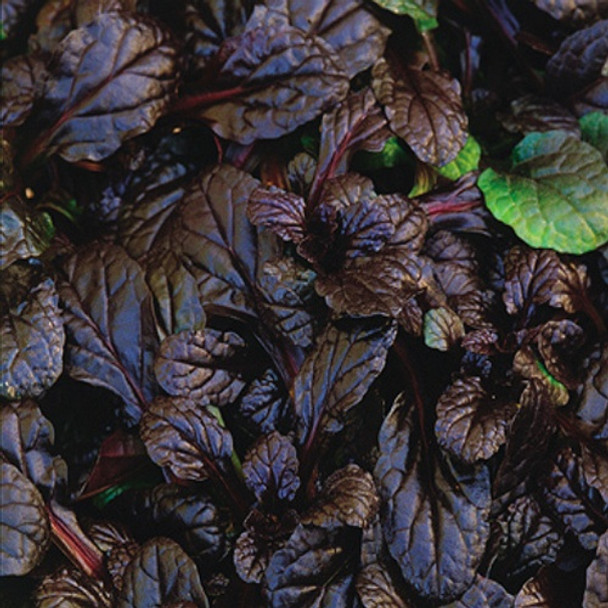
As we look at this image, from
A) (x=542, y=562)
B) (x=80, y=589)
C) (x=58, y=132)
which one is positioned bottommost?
(x=542, y=562)

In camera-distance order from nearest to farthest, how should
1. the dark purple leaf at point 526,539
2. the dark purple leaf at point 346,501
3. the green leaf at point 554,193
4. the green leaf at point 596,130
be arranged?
1. the dark purple leaf at point 346,501
2. the dark purple leaf at point 526,539
3. the green leaf at point 554,193
4. the green leaf at point 596,130

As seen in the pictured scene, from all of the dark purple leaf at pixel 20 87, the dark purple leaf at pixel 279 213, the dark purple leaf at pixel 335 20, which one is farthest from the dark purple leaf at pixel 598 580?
the dark purple leaf at pixel 20 87

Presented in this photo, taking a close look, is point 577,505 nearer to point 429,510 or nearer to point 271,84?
point 429,510

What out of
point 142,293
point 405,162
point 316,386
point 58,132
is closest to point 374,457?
point 316,386

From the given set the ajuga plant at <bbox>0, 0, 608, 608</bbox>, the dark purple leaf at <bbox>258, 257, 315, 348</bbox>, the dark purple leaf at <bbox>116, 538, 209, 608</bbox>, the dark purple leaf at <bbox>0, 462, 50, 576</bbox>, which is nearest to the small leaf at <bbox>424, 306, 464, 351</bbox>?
the ajuga plant at <bbox>0, 0, 608, 608</bbox>

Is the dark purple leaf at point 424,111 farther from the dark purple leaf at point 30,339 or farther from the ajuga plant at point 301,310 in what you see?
the dark purple leaf at point 30,339

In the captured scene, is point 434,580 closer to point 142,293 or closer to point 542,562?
point 542,562

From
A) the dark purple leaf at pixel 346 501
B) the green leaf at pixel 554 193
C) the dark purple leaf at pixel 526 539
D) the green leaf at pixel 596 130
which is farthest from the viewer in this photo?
the green leaf at pixel 596 130
